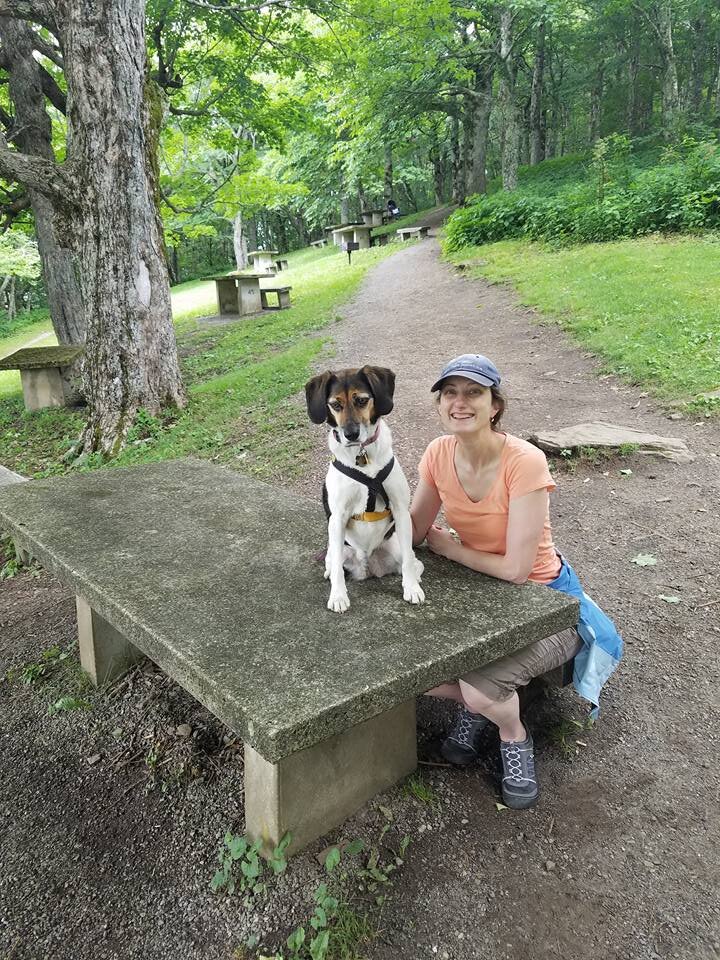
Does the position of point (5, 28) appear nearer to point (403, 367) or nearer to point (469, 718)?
point (403, 367)

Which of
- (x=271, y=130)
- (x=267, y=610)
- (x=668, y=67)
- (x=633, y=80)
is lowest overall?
(x=267, y=610)

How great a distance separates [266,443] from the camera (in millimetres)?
7082

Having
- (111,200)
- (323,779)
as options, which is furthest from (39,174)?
(323,779)

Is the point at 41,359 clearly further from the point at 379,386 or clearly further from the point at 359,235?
the point at 359,235

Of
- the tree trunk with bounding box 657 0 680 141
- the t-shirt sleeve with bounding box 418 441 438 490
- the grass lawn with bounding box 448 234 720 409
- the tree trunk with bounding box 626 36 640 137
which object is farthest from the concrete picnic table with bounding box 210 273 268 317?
the tree trunk with bounding box 626 36 640 137

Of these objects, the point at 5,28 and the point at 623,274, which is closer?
the point at 5,28

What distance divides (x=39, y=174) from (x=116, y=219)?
951mm

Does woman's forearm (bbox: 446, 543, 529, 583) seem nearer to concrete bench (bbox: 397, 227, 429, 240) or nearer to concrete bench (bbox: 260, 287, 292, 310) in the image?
concrete bench (bbox: 260, 287, 292, 310)

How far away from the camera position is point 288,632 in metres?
2.27

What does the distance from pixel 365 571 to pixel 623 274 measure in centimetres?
1137

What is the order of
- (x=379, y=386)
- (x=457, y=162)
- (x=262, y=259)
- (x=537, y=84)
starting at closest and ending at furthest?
(x=379, y=386) → (x=262, y=259) → (x=537, y=84) → (x=457, y=162)

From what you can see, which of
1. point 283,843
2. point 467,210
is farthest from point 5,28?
point 283,843

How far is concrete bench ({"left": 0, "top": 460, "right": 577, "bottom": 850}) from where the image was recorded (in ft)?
6.34

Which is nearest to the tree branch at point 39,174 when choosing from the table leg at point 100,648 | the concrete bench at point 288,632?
the concrete bench at point 288,632
